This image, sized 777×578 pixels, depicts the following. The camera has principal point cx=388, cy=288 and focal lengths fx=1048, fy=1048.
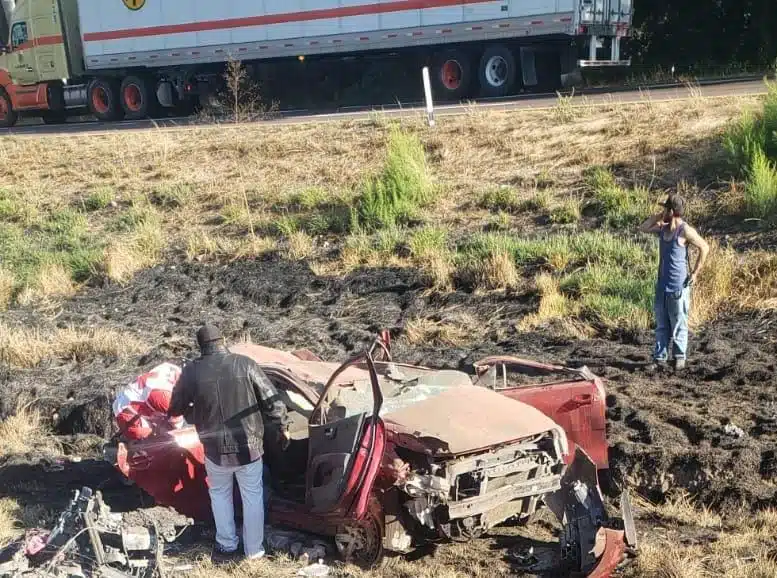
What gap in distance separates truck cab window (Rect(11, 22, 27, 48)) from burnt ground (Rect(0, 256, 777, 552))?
1665 centimetres

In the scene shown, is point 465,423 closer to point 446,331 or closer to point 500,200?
point 446,331

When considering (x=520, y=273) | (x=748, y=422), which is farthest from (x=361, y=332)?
(x=748, y=422)

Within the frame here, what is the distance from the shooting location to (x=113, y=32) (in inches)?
1104

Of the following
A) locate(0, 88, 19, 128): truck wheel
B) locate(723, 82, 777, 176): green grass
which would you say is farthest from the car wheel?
locate(0, 88, 19, 128): truck wheel

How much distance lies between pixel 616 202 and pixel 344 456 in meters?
8.86

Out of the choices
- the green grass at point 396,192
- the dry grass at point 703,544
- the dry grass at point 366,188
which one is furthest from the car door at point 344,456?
the green grass at point 396,192

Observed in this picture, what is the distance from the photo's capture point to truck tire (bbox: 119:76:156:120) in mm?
27516

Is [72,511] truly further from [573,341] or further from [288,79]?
[288,79]

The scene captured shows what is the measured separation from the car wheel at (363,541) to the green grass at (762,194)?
328 inches

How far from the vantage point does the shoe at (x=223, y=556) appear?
670 cm

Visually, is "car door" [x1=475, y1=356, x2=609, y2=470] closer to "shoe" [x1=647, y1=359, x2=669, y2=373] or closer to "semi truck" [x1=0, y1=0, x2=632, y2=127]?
"shoe" [x1=647, y1=359, x2=669, y2=373]

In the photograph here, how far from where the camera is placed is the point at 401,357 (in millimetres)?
11086

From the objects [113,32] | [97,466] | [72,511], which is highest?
[113,32]

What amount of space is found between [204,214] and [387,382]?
439 inches
